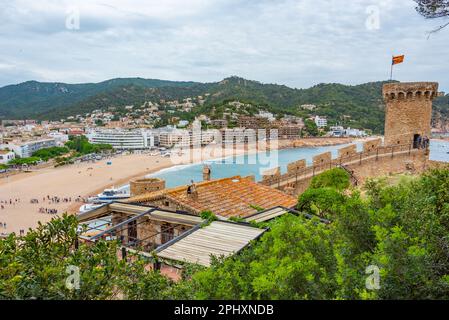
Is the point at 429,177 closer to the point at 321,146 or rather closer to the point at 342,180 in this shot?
the point at 342,180

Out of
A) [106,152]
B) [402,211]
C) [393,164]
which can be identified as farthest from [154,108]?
[402,211]

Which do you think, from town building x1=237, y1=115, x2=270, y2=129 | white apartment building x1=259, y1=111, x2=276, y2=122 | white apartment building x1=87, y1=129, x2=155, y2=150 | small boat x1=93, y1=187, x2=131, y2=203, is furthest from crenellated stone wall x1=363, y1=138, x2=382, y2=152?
white apartment building x1=87, y1=129, x2=155, y2=150

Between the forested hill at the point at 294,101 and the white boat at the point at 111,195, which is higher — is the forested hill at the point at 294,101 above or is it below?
above

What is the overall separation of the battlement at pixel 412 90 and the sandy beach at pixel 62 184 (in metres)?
20.4

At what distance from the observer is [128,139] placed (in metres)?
96.1

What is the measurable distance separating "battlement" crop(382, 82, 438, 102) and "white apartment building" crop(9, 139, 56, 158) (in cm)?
A: 7612

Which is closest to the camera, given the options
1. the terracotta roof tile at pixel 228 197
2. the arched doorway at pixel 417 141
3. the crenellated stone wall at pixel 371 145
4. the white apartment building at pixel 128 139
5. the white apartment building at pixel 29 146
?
the terracotta roof tile at pixel 228 197

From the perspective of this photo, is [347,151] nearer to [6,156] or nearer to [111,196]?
[111,196]

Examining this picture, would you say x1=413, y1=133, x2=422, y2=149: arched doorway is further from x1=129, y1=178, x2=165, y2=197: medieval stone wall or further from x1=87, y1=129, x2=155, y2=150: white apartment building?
x1=87, y1=129, x2=155, y2=150: white apartment building

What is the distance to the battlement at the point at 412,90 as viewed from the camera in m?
16.8

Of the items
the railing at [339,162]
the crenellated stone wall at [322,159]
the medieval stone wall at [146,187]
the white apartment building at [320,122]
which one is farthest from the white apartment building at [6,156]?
the white apartment building at [320,122]

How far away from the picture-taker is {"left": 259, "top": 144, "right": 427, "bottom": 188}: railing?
1550cm

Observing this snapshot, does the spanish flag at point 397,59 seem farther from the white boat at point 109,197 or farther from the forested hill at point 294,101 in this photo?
the forested hill at point 294,101
